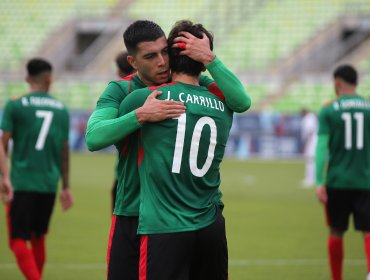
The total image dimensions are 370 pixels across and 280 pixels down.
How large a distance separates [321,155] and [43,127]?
113 inches

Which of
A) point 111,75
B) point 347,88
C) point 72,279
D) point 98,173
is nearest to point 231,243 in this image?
point 72,279

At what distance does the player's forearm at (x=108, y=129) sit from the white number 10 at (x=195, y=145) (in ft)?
0.79

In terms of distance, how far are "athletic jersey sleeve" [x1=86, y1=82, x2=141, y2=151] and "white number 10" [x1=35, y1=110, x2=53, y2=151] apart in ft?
11.4

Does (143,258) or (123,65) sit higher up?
(123,65)

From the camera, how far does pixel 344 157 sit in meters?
8.09

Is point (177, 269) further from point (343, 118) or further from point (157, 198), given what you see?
→ point (343, 118)

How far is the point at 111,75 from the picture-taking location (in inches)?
1358

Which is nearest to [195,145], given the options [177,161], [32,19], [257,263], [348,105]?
[177,161]

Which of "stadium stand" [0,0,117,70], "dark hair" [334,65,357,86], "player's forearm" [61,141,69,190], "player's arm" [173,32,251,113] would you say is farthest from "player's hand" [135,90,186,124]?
"stadium stand" [0,0,117,70]

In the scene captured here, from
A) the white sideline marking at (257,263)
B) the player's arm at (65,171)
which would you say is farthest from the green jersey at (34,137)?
the white sideline marking at (257,263)

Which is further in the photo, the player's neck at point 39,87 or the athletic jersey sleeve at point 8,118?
the player's neck at point 39,87

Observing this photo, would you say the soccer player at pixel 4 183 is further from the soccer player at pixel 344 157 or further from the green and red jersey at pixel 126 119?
the soccer player at pixel 344 157

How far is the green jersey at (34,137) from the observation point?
25.4 ft

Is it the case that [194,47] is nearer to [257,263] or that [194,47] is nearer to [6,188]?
[6,188]
